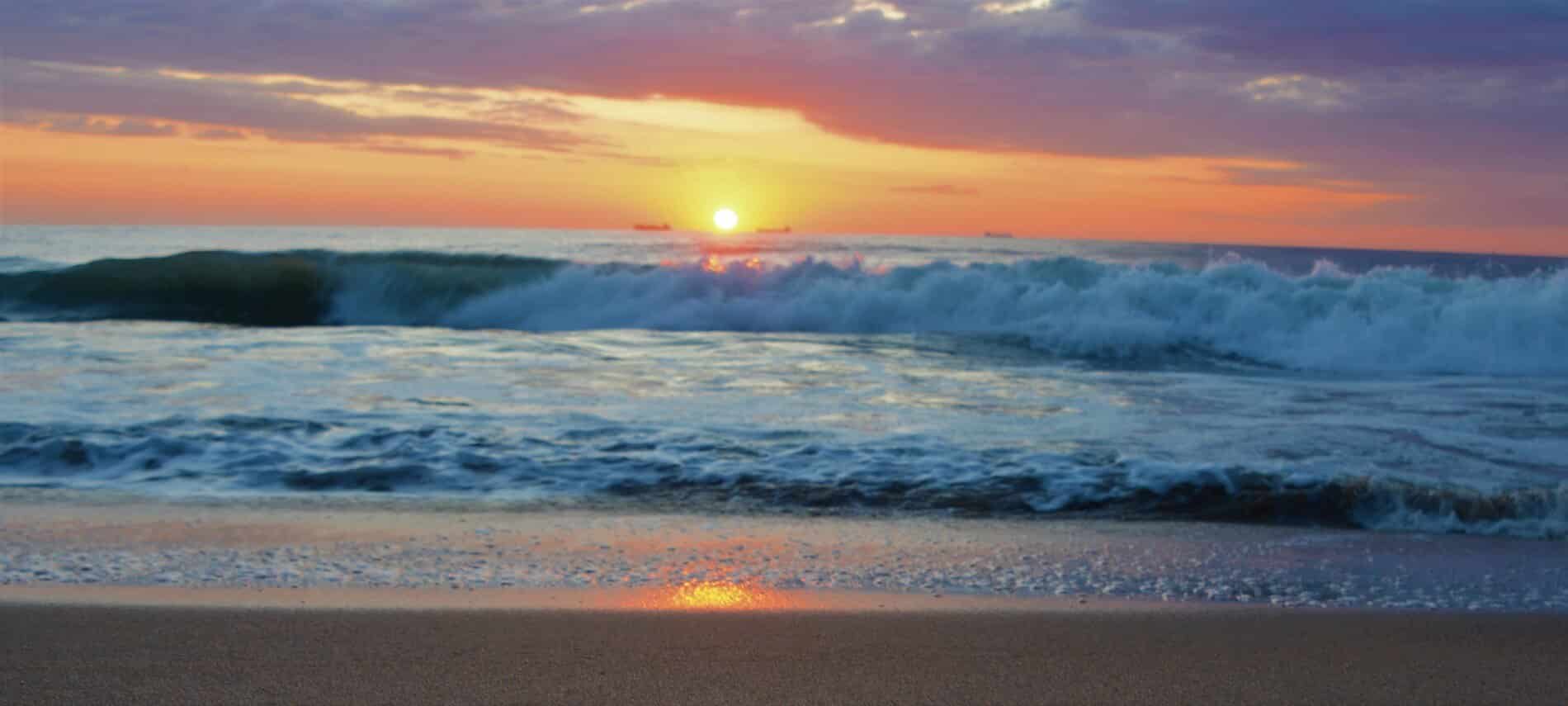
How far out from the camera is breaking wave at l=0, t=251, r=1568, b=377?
1521 cm

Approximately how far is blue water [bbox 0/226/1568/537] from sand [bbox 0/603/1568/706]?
6.42 feet

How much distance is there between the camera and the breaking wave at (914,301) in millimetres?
15211

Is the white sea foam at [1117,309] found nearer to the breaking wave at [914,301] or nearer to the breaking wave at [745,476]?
the breaking wave at [914,301]

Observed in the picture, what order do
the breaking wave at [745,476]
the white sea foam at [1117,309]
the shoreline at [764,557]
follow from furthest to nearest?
the white sea foam at [1117,309], the breaking wave at [745,476], the shoreline at [764,557]

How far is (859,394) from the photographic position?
968 cm

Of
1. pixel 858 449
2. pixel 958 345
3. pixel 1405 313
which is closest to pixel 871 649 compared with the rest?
pixel 858 449

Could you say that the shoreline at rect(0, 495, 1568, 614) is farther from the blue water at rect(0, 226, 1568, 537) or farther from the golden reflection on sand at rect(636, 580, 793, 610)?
the blue water at rect(0, 226, 1568, 537)

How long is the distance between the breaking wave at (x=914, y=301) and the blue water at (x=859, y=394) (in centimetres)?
8

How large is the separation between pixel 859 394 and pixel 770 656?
248 inches

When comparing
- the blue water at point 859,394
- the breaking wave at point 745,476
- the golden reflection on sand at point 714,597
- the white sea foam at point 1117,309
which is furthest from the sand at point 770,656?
the white sea foam at point 1117,309

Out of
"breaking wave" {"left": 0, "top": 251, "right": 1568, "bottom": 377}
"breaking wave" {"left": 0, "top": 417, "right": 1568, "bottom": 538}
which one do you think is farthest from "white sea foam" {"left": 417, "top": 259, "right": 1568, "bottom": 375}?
"breaking wave" {"left": 0, "top": 417, "right": 1568, "bottom": 538}

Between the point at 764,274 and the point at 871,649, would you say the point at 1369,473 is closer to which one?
the point at 871,649

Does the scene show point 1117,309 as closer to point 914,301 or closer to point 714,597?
point 914,301

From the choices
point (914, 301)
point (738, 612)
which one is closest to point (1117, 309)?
point (914, 301)
